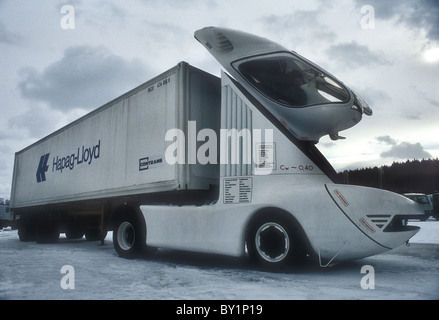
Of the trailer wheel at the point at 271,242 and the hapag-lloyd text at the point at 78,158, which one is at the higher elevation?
the hapag-lloyd text at the point at 78,158

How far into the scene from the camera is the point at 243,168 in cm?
579

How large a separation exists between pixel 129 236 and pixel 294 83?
184 inches

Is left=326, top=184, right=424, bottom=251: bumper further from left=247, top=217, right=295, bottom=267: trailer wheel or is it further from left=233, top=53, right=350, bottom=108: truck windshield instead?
left=233, top=53, right=350, bottom=108: truck windshield

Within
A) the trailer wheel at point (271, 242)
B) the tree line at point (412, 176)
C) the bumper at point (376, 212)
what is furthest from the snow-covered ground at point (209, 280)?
the tree line at point (412, 176)

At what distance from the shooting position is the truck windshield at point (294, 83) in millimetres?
5363

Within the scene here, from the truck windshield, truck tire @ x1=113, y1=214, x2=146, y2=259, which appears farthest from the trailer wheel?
truck tire @ x1=113, y1=214, x2=146, y2=259

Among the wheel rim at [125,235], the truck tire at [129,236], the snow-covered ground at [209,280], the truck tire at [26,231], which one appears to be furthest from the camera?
the truck tire at [26,231]

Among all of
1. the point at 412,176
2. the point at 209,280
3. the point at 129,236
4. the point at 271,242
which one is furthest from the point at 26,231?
the point at 412,176

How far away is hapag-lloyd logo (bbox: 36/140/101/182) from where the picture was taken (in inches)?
365

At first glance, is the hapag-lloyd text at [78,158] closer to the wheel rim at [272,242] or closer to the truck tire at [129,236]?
the truck tire at [129,236]

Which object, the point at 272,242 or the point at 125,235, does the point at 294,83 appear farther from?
the point at 125,235

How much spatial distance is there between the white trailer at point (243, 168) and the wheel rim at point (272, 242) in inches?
0.6

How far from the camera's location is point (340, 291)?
422cm
